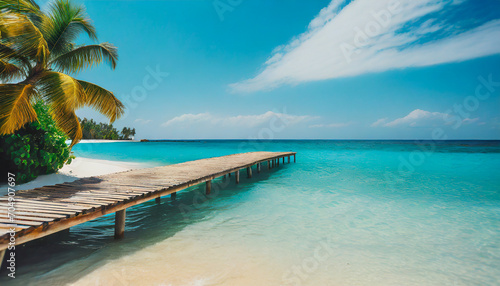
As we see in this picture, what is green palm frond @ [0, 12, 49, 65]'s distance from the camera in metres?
5.29

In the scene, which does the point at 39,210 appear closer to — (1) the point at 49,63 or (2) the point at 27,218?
(2) the point at 27,218

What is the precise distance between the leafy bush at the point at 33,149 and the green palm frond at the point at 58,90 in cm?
218

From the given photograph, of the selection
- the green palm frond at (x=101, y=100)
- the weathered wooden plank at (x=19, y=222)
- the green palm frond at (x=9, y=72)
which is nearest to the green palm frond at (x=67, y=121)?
the green palm frond at (x=101, y=100)

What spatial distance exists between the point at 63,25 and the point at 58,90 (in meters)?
2.52

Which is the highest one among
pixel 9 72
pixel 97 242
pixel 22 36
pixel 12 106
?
pixel 22 36

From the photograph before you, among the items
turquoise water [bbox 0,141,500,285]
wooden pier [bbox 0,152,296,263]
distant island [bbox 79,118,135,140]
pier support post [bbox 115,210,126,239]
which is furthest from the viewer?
distant island [bbox 79,118,135,140]

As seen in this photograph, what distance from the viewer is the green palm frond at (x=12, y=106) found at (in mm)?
5000

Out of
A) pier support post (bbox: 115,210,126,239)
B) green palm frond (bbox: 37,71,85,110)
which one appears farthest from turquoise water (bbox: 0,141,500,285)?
green palm frond (bbox: 37,71,85,110)

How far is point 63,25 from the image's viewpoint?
22.9ft

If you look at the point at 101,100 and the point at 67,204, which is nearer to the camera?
the point at 67,204

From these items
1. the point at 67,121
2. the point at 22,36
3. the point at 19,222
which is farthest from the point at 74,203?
the point at 22,36

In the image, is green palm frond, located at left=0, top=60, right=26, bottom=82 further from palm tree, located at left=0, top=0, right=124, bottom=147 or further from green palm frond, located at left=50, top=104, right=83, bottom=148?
green palm frond, located at left=50, top=104, right=83, bottom=148

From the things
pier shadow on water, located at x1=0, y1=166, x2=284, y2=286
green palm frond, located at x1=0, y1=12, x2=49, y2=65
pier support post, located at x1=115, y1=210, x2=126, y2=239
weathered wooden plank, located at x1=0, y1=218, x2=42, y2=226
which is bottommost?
pier shadow on water, located at x1=0, y1=166, x2=284, y2=286

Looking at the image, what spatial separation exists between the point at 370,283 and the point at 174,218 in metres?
5.16
